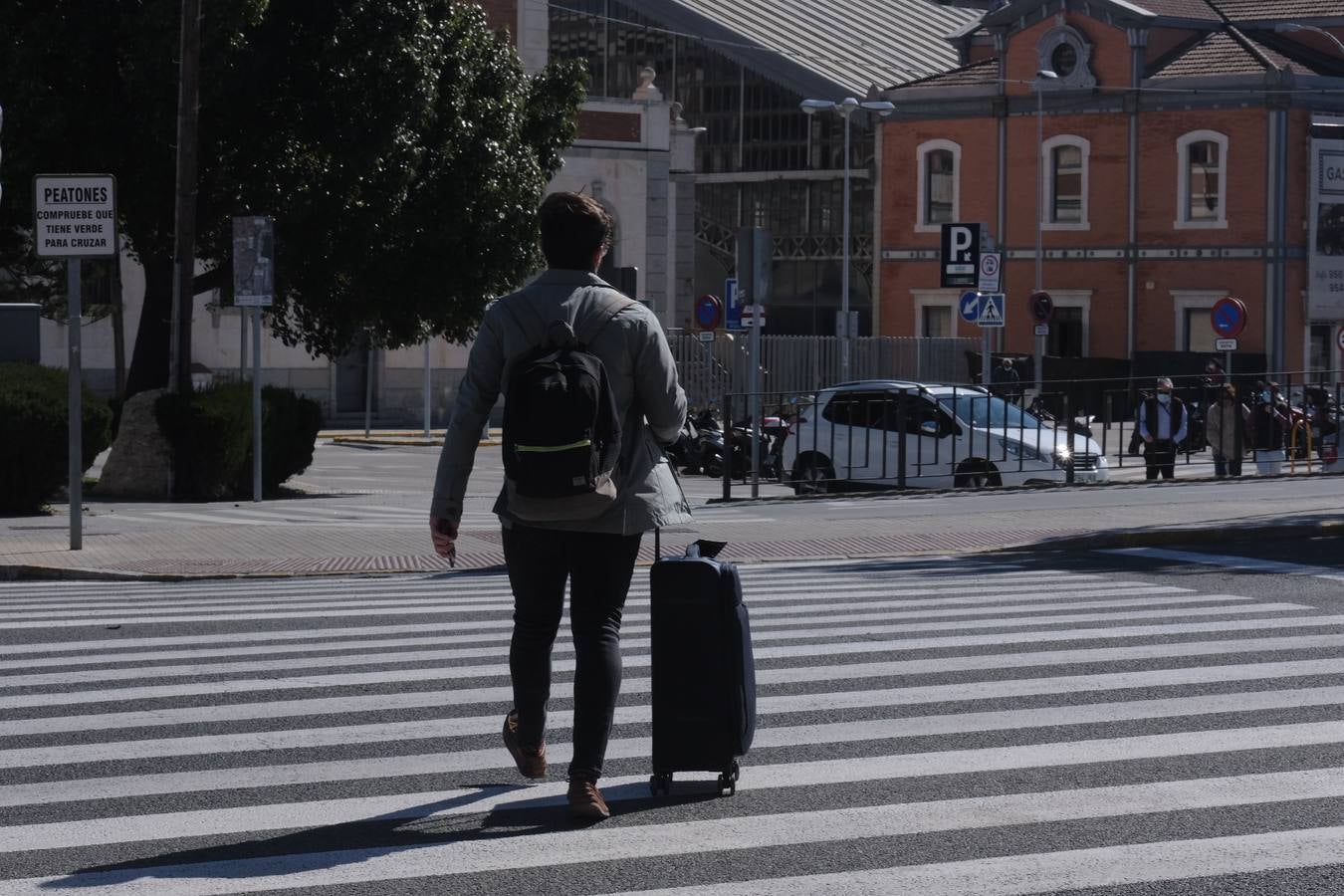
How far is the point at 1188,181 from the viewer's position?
171 ft

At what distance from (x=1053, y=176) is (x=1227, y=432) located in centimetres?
3004

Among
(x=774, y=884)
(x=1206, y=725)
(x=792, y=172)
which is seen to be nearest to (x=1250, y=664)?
(x=1206, y=725)

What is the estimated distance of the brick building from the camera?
2002 inches

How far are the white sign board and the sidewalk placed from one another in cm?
233

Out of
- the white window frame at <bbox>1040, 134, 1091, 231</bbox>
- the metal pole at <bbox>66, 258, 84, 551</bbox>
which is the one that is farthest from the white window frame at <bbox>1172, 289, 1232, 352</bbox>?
the metal pole at <bbox>66, 258, 84, 551</bbox>

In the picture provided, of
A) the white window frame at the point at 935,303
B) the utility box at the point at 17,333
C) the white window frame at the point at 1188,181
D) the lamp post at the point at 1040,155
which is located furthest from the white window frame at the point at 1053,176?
the utility box at the point at 17,333

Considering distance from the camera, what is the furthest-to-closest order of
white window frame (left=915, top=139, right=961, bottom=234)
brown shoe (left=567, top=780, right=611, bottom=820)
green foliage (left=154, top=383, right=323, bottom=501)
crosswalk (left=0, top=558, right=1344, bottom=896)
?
white window frame (left=915, top=139, right=961, bottom=234), green foliage (left=154, top=383, right=323, bottom=501), brown shoe (left=567, top=780, right=611, bottom=820), crosswalk (left=0, top=558, right=1344, bottom=896)

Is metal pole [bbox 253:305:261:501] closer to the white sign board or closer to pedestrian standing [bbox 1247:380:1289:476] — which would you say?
the white sign board

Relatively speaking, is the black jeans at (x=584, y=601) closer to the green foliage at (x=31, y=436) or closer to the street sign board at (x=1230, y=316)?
the green foliage at (x=31, y=436)

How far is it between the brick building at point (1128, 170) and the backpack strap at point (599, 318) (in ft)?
152

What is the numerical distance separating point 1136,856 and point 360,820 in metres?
2.26

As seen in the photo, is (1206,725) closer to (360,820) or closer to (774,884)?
(774,884)

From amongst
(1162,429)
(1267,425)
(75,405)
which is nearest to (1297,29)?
(1267,425)

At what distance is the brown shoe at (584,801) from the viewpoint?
233 inches
